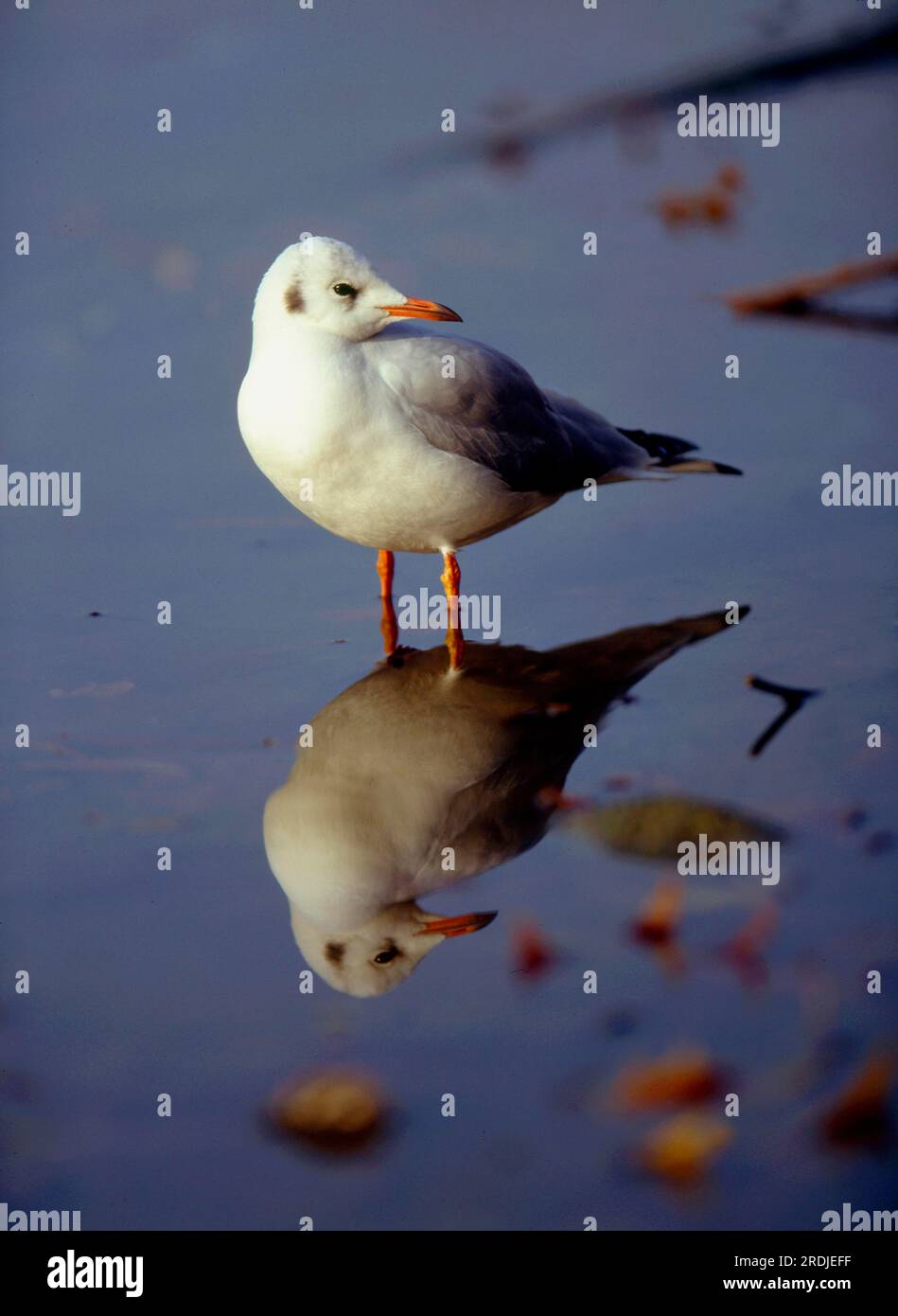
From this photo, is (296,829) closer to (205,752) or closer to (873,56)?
(205,752)

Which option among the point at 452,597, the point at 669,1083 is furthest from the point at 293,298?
the point at 669,1083

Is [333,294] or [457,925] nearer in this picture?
[457,925]

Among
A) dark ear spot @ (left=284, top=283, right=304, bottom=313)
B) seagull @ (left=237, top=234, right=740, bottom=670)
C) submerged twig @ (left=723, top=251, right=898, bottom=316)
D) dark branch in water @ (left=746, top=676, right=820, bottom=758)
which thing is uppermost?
submerged twig @ (left=723, top=251, right=898, bottom=316)

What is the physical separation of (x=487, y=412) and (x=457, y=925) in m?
1.65

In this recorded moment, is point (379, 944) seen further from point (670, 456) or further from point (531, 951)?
point (670, 456)

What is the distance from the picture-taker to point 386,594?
431cm

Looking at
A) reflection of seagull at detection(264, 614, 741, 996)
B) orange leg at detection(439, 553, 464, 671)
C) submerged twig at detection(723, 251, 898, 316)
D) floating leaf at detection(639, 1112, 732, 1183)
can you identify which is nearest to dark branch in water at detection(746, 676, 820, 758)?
reflection of seagull at detection(264, 614, 741, 996)

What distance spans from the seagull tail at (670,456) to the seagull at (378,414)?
24.9 inches

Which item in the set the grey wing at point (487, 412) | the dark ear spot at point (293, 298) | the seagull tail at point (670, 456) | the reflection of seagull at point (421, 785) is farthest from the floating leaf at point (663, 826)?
the seagull tail at point (670, 456)

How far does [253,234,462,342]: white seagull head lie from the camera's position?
3.75m

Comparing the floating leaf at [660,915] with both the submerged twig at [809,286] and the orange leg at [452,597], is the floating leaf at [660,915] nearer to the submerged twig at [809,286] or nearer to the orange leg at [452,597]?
the orange leg at [452,597]

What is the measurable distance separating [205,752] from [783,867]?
1310 mm

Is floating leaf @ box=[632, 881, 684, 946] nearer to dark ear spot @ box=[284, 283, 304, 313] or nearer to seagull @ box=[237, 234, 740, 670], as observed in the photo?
seagull @ box=[237, 234, 740, 670]

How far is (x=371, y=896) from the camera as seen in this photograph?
2881mm
